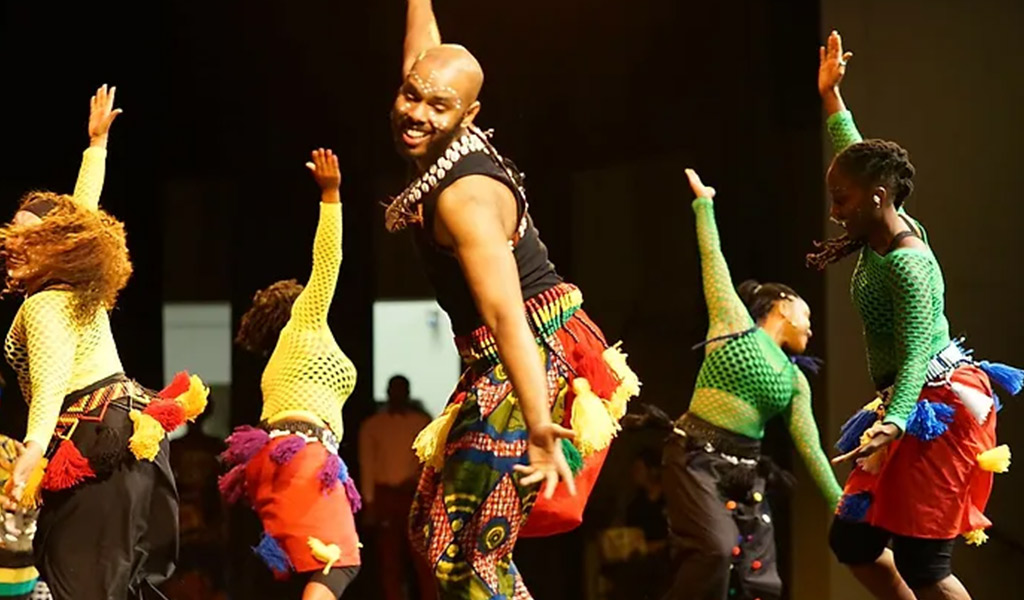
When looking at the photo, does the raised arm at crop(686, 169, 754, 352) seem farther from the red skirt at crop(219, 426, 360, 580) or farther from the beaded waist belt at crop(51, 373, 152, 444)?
the beaded waist belt at crop(51, 373, 152, 444)

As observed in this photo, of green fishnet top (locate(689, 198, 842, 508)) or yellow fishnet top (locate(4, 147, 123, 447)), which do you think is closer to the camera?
yellow fishnet top (locate(4, 147, 123, 447))

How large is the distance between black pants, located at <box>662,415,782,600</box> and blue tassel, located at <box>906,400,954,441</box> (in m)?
1.44

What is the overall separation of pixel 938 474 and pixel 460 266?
141cm

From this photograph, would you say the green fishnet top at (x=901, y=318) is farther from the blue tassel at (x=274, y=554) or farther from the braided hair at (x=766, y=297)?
the blue tassel at (x=274, y=554)

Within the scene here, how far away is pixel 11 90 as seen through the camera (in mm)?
5422

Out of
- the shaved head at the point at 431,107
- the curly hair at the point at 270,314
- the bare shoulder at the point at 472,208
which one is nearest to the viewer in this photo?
the bare shoulder at the point at 472,208

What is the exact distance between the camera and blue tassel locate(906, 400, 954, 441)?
3297 millimetres

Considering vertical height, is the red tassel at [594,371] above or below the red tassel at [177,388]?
above

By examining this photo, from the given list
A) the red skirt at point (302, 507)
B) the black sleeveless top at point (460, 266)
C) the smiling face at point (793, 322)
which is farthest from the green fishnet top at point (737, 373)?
the black sleeveless top at point (460, 266)

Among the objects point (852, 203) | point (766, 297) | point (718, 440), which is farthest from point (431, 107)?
point (766, 297)

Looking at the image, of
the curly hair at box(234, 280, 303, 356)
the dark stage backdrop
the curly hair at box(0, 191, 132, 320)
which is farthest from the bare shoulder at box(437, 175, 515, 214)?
the dark stage backdrop

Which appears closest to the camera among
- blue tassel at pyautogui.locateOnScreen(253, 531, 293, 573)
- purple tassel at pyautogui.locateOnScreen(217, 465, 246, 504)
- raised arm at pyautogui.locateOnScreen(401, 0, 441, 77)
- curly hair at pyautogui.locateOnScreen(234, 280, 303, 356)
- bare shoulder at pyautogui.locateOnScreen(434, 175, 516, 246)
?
bare shoulder at pyautogui.locateOnScreen(434, 175, 516, 246)

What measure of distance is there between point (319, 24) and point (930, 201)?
7.89 feet

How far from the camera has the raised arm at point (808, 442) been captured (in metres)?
4.80
